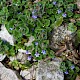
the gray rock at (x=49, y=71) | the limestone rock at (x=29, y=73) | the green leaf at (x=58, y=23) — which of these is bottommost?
the limestone rock at (x=29, y=73)

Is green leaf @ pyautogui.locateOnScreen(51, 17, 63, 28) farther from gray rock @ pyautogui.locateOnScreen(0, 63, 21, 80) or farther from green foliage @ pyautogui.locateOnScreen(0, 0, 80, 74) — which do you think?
gray rock @ pyautogui.locateOnScreen(0, 63, 21, 80)

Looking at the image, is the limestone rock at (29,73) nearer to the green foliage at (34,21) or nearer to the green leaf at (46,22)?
the green foliage at (34,21)

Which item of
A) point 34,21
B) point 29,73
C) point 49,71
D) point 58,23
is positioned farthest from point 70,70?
point 34,21

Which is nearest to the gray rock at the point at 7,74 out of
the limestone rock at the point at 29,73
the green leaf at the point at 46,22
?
the limestone rock at the point at 29,73

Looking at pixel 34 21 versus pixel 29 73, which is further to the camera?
pixel 34 21

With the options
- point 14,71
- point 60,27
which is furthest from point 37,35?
point 14,71

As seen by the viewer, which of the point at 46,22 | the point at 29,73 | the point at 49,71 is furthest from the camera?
the point at 46,22

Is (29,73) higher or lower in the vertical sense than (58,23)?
lower

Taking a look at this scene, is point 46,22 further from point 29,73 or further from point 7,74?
point 7,74

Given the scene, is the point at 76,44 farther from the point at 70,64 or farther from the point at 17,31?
the point at 17,31
